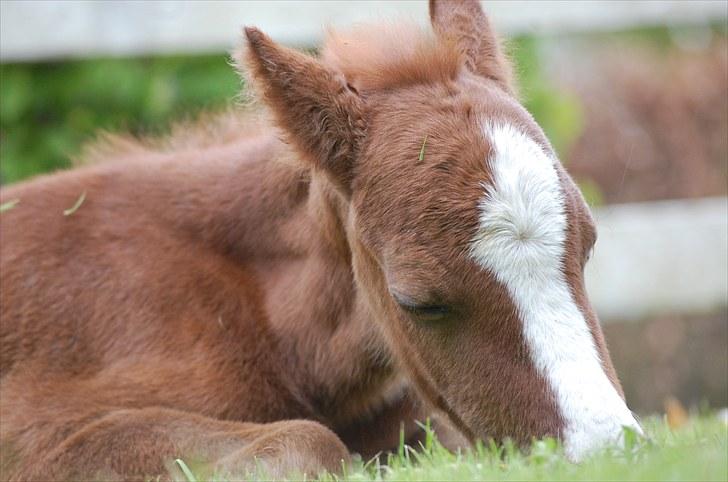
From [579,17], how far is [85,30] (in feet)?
10.0

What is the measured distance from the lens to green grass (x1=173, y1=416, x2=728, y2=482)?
3057 millimetres

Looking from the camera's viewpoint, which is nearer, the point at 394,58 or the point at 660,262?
the point at 394,58

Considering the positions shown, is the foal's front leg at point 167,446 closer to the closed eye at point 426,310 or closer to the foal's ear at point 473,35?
the closed eye at point 426,310

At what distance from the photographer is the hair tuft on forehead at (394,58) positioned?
14.9 feet

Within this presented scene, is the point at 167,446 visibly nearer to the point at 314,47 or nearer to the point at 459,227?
the point at 459,227

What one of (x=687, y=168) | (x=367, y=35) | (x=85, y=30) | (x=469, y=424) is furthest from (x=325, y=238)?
(x=687, y=168)

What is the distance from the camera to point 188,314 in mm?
5043

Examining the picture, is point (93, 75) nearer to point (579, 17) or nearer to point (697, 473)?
point (579, 17)

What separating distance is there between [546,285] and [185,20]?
4.61 meters

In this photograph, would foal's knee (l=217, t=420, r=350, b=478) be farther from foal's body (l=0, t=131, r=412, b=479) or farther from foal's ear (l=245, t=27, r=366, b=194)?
foal's ear (l=245, t=27, r=366, b=194)

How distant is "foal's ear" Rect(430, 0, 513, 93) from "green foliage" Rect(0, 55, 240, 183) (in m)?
3.60

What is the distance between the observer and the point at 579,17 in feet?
27.1

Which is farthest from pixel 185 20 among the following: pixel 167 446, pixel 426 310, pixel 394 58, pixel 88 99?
pixel 426 310

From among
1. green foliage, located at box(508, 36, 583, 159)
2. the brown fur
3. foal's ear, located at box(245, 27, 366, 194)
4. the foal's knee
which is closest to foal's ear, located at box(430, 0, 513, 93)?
the brown fur
